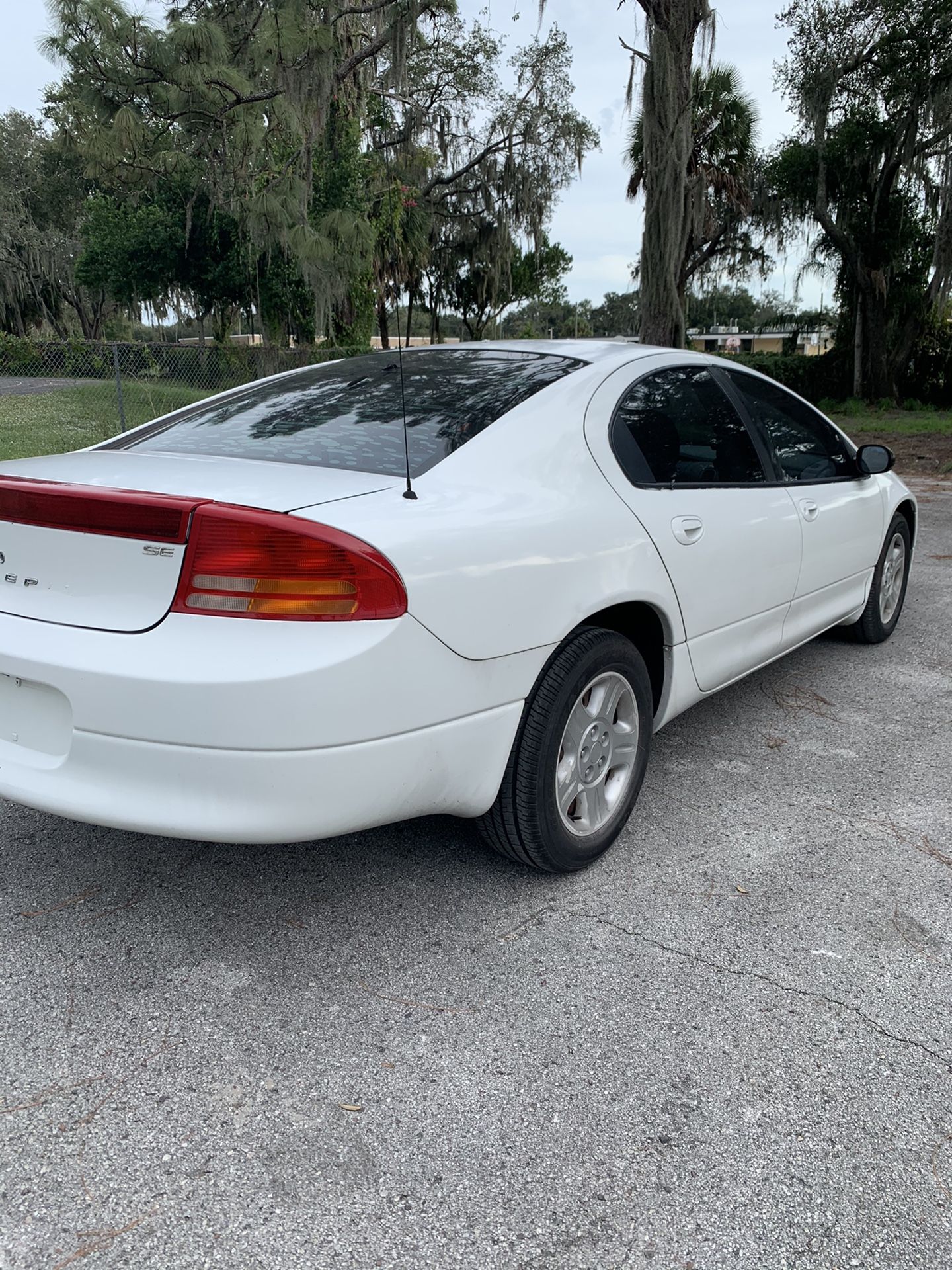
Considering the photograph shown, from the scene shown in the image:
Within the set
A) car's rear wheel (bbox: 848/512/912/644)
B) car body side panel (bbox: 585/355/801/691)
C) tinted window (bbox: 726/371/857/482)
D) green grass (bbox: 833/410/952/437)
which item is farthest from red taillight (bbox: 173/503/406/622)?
green grass (bbox: 833/410/952/437)

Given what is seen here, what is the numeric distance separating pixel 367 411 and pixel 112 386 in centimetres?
1265

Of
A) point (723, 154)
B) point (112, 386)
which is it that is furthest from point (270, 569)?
point (723, 154)

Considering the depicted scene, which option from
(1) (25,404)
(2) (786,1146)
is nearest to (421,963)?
(2) (786,1146)

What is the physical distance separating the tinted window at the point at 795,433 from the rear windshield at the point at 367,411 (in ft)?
3.50

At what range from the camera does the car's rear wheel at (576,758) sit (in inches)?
100

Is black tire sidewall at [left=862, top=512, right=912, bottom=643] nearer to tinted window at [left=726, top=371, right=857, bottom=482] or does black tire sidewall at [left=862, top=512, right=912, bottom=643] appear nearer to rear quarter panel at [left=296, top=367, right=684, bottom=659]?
tinted window at [left=726, top=371, right=857, bottom=482]

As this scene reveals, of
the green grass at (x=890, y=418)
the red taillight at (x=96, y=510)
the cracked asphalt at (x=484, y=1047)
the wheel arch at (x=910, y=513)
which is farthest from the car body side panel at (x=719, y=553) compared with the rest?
the green grass at (x=890, y=418)

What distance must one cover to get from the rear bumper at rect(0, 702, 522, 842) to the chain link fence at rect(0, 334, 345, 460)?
8419 millimetres

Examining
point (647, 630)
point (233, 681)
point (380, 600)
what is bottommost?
point (647, 630)

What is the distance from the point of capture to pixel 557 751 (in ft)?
8.49

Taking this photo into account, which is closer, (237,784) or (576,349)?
(237,784)

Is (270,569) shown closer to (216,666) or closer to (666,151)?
(216,666)

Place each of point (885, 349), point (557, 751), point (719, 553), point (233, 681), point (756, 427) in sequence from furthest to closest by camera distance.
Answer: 1. point (885, 349)
2. point (756, 427)
3. point (719, 553)
4. point (557, 751)
5. point (233, 681)

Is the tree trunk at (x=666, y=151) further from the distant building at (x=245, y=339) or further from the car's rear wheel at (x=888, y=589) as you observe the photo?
Result: the distant building at (x=245, y=339)
